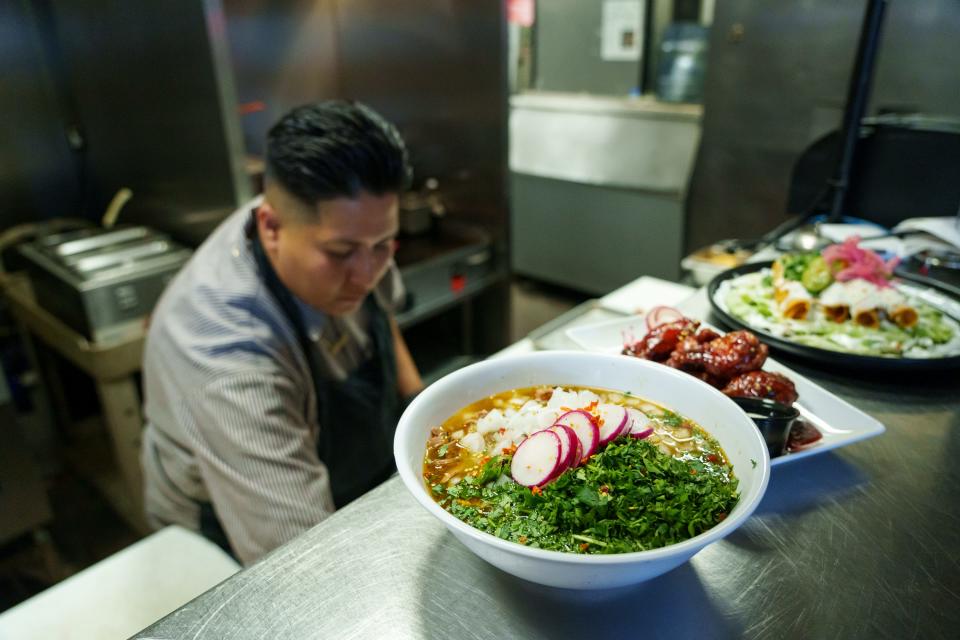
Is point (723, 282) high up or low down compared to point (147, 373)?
up

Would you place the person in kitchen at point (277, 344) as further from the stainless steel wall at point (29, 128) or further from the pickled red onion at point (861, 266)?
the stainless steel wall at point (29, 128)

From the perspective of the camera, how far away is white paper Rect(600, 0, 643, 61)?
4684mm

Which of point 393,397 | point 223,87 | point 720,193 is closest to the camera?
point 393,397

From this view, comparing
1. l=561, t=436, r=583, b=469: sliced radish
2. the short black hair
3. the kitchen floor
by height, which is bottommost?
the kitchen floor

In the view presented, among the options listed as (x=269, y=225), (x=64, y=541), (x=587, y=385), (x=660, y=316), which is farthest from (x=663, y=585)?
(x=64, y=541)

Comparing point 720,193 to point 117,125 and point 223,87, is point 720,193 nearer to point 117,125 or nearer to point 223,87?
point 223,87

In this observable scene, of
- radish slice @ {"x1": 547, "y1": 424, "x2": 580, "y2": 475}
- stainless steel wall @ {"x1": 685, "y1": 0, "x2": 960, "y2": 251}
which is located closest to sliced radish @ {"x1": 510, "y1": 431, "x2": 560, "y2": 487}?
radish slice @ {"x1": 547, "y1": 424, "x2": 580, "y2": 475}

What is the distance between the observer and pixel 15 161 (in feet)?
10.4

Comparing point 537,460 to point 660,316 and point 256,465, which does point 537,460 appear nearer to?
point 660,316

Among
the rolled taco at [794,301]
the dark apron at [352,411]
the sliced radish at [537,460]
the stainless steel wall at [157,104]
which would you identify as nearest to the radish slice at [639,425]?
the sliced radish at [537,460]

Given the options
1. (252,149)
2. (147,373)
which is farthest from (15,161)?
(147,373)

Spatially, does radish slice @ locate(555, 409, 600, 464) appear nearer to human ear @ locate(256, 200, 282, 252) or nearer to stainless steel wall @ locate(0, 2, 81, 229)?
human ear @ locate(256, 200, 282, 252)

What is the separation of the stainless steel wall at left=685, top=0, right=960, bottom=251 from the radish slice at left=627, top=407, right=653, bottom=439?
3.48 m

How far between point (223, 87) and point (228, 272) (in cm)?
114
